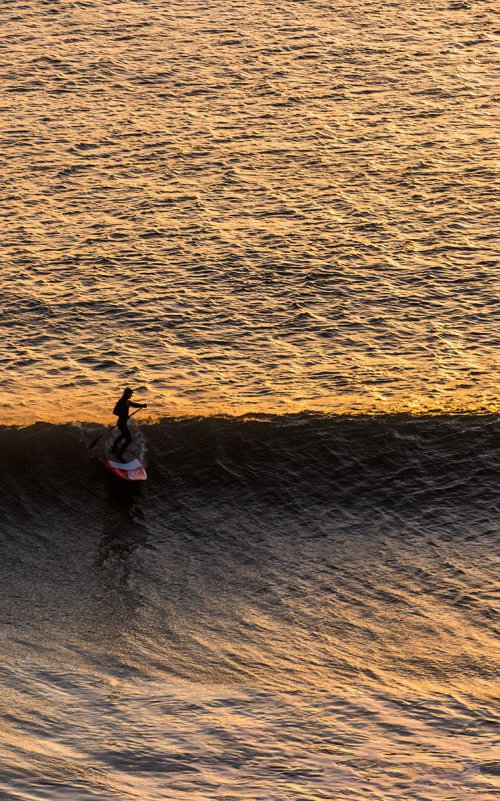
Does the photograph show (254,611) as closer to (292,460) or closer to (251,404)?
(292,460)

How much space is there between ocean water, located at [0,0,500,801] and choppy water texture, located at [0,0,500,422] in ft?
0.42

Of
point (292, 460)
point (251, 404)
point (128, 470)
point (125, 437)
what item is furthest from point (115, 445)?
point (292, 460)

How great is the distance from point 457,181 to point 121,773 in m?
30.8

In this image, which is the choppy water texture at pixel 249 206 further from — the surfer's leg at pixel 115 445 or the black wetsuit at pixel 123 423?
the black wetsuit at pixel 123 423

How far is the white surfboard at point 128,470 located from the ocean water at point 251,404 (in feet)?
1.87

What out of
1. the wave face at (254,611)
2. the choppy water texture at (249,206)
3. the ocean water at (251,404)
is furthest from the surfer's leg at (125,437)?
the choppy water texture at (249,206)

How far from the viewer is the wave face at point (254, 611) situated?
25.3 m

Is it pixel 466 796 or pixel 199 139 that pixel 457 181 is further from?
pixel 466 796

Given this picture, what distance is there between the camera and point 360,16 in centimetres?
6400

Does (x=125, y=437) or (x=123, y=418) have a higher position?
(x=123, y=418)

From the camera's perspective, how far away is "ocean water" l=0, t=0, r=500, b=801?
26.4m

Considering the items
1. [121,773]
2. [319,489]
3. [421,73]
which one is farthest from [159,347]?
[421,73]

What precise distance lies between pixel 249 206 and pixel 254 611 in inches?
825

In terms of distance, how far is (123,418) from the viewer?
116 ft
